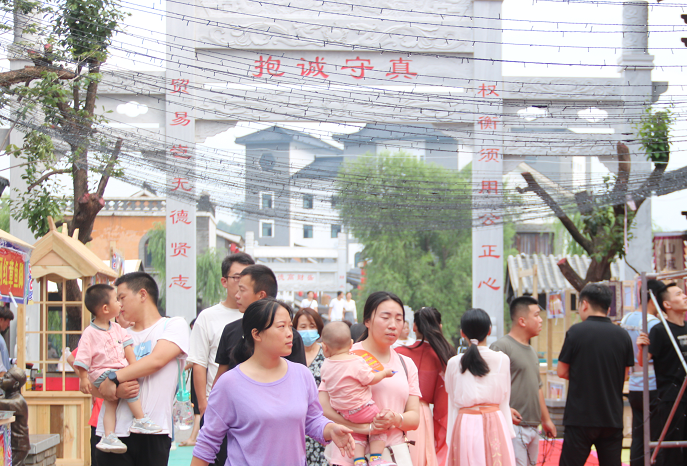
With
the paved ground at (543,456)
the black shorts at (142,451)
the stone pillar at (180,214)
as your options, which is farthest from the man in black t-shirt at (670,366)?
the stone pillar at (180,214)

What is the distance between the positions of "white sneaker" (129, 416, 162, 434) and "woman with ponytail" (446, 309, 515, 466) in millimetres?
1694

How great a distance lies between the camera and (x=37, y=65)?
7180 mm

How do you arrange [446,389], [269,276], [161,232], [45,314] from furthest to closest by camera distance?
1. [161,232]
2. [45,314]
3. [446,389]
4. [269,276]

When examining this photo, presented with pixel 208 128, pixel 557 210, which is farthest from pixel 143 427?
pixel 208 128

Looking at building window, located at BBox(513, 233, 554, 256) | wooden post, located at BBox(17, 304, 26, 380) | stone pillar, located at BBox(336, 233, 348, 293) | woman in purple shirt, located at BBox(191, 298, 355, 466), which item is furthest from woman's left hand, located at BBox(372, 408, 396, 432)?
building window, located at BBox(513, 233, 554, 256)

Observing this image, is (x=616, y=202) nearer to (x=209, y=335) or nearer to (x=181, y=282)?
(x=209, y=335)

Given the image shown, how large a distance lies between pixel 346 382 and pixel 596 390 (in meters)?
2.10

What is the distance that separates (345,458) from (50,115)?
540 centimetres

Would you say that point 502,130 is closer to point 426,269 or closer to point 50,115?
point 50,115

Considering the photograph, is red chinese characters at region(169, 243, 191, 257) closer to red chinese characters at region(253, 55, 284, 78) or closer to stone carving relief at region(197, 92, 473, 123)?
stone carving relief at region(197, 92, 473, 123)

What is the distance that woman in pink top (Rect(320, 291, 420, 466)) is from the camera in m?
3.19

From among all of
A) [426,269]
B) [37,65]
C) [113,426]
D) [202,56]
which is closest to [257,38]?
[202,56]

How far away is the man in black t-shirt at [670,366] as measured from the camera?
4984 millimetres

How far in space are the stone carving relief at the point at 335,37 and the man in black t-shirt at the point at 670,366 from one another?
7.63 metres
